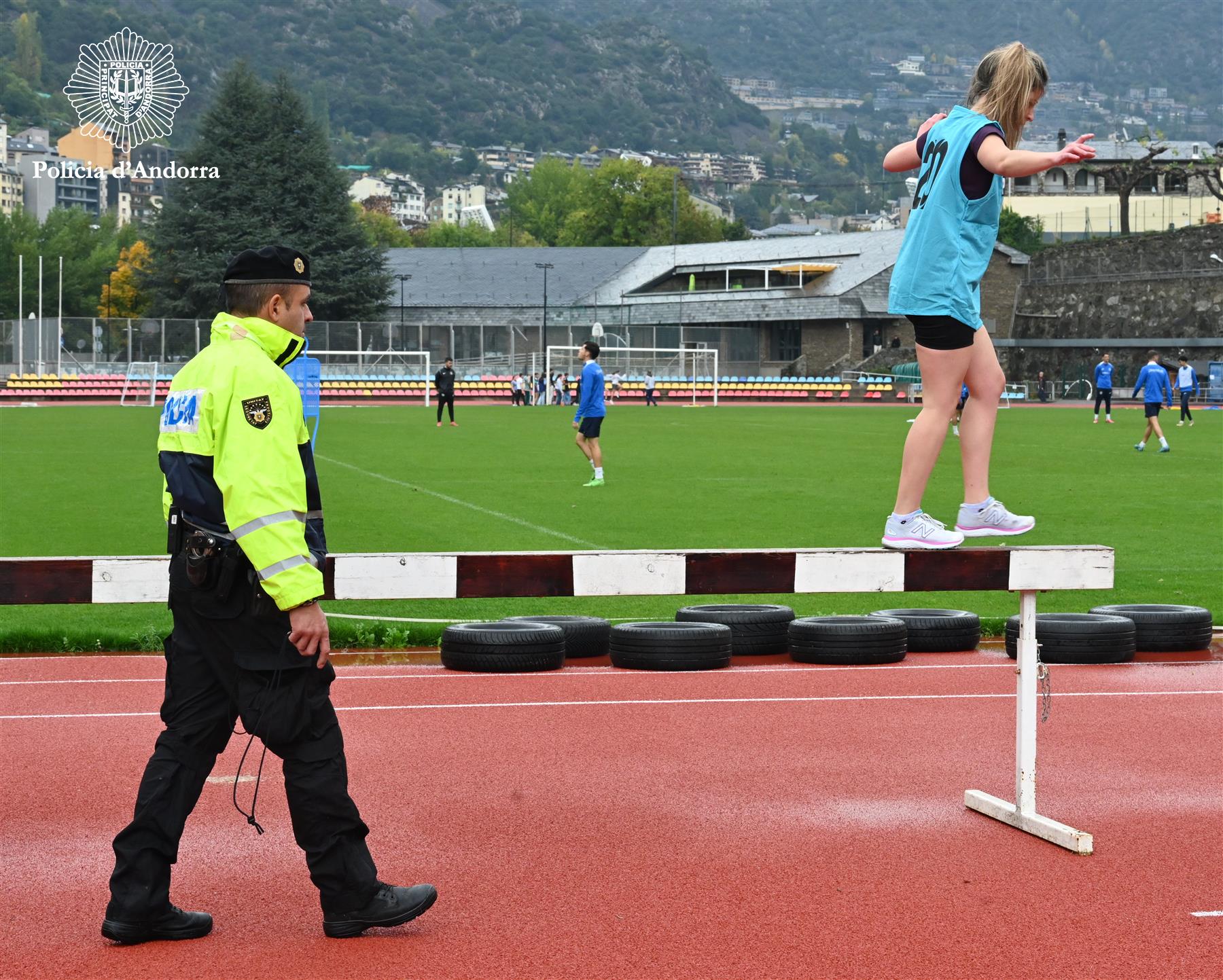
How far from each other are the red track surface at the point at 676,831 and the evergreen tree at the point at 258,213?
3179 inches

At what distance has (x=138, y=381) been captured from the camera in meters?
66.4

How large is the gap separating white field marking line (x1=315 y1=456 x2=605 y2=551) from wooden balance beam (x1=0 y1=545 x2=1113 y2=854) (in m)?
8.31

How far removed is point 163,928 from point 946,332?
3358 mm

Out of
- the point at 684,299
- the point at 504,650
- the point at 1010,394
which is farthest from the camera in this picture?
the point at 684,299

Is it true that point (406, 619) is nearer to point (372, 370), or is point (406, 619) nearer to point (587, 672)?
point (587, 672)

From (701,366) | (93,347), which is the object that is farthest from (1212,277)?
(93,347)

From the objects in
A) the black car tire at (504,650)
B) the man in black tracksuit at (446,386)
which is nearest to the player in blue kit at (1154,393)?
the man in black tracksuit at (446,386)

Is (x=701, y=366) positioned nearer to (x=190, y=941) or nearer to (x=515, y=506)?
(x=515, y=506)

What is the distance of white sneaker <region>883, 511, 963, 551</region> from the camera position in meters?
5.70

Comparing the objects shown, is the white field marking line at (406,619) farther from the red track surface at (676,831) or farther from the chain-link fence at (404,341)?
the chain-link fence at (404,341)

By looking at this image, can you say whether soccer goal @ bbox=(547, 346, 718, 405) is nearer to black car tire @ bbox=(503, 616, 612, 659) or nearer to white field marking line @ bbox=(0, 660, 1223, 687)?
black car tire @ bbox=(503, 616, 612, 659)

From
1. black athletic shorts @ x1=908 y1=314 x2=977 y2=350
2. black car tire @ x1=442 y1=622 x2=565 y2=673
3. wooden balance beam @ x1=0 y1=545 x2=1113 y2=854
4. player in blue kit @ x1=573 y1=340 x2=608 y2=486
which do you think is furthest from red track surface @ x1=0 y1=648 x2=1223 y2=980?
player in blue kit @ x1=573 y1=340 x2=608 y2=486

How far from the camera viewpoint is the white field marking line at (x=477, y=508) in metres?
16.0

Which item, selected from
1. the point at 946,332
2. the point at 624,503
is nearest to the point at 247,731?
the point at 946,332
